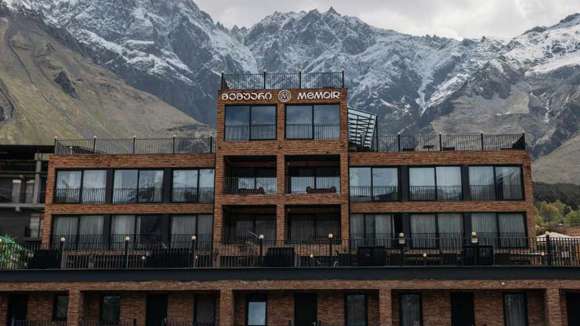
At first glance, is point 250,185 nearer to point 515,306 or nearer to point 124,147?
point 515,306

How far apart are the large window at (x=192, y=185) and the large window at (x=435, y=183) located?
1187 cm

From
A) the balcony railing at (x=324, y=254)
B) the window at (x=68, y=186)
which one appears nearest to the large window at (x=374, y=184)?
the balcony railing at (x=324, y=254)

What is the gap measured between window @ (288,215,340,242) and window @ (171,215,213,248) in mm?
4834

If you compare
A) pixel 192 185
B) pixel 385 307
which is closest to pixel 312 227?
pixel 192 185

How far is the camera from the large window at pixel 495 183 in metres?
41.0

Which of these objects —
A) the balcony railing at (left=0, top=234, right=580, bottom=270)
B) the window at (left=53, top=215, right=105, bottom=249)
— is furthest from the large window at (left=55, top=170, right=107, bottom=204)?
the balcony railing at (left=0, top=234, right=580, bottom=270)

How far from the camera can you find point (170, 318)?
36.3 m

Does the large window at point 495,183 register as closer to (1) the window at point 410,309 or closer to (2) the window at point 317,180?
(2) the window at point 317,180

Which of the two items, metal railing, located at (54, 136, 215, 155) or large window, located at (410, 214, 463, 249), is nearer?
large window, located at (410, 214, 463, 249)

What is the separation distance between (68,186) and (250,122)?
39.3 feet

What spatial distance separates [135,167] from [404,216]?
16.3 m

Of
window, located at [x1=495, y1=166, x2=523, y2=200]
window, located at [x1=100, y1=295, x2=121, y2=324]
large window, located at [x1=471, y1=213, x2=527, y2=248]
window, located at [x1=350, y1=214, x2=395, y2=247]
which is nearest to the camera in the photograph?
window, located at [x1=100, y1=295, x2=121, y2=324]

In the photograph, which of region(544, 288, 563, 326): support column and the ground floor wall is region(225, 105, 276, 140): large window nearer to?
the ground floor wall

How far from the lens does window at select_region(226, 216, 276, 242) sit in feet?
138
